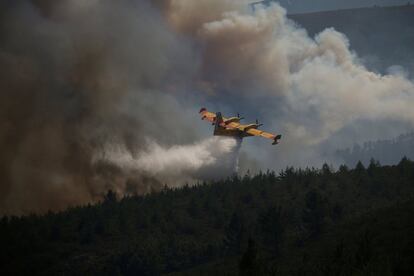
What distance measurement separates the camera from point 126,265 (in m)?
195

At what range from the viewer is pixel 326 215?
18250 centimetres

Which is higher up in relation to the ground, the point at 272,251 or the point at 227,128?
the point at 227,128

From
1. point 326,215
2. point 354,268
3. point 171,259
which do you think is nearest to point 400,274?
point 354,268

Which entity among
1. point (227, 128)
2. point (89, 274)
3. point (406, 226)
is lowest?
point (89, 274)

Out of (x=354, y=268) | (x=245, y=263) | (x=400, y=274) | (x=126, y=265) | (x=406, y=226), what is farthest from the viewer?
(x=126, y=265)

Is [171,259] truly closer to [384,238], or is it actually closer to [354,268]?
[384,238]

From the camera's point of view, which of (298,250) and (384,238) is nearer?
(384,238)

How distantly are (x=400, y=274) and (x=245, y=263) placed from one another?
1674cm

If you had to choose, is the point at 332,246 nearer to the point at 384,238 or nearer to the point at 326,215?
the point at 384,238

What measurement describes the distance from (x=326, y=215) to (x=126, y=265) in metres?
67.2

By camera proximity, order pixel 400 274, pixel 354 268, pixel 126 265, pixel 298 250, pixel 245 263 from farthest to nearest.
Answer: pixel 126 265, pixel 298 250, pixel 354 268, pixel 245 263, pixel 400 274

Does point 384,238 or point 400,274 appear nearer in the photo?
point 400,274

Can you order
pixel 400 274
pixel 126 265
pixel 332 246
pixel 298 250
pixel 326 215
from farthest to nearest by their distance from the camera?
pixel 126 265 < pixel 326 215 < pixel 298 250 < pixel 332 246 < pixel 400 274

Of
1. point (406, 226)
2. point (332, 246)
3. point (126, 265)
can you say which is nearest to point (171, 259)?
point (126, 265)
